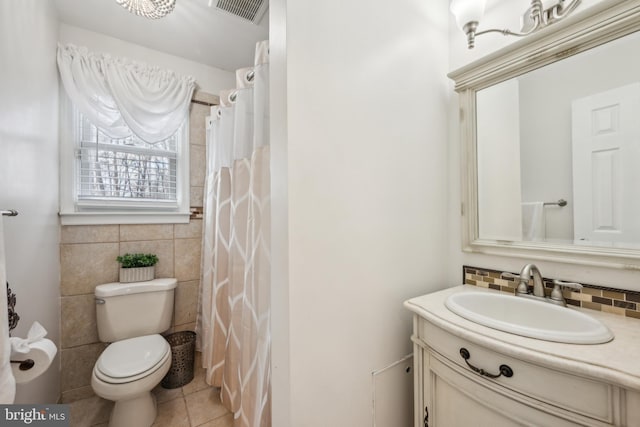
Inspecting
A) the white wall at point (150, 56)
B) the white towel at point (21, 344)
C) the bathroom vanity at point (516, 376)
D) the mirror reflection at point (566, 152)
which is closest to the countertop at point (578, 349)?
the bathroom vanity at point (516, 376)

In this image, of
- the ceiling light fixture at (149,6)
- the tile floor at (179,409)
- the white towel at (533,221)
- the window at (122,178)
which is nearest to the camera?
the white towel at (533,221)

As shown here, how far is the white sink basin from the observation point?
0.64m

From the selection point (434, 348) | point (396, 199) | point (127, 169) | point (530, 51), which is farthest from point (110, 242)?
point (530, 51)

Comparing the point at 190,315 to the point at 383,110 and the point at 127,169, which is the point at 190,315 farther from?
the point at 383,110

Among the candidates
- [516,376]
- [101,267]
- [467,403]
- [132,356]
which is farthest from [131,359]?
[516,376]

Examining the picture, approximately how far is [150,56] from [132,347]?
6.82ft

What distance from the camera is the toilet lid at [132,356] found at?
125cm

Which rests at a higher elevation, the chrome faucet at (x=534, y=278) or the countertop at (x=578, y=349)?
the chrome faucet at (x=534, y=278)

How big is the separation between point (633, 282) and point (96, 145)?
2899mm

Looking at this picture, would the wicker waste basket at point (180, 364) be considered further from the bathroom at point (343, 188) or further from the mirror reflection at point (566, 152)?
the mirror reflection at point (566, 152)

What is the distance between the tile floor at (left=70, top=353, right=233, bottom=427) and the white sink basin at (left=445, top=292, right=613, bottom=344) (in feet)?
4.92

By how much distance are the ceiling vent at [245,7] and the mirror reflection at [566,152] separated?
1378 millimetres

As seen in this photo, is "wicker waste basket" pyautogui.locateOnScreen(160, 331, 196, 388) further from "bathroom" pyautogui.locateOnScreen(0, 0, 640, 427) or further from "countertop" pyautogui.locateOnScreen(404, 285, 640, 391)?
"countertop" pyautogui.locateOnScreen(404, 285, 640, 391)

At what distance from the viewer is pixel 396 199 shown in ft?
3.58
